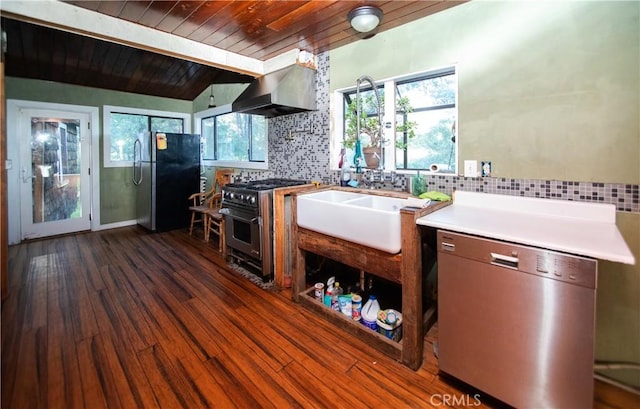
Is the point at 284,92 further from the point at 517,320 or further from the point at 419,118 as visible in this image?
the point at 517,320

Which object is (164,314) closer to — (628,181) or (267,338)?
(267,338)

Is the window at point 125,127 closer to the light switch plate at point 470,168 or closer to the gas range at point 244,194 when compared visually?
the gas range at point 244,194

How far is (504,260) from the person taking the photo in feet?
4.05

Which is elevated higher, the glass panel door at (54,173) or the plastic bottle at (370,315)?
the glass panel door at (54,173)

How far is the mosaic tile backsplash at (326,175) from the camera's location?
5.02ft

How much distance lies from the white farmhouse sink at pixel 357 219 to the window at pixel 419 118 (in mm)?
461

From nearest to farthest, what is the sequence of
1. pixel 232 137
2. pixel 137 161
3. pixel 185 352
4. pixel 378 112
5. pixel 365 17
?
pixel 185 352
pixel 365 17
pixel 378 112
pixel 232 137
pixel 137 161

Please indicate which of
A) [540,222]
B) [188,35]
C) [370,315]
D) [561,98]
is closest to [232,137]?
[188,35]

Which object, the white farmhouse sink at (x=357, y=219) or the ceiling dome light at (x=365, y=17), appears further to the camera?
the ceiling dome light at (x=365, y=17)

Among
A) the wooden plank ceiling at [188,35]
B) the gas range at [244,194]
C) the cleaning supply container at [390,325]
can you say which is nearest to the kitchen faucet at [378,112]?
the wooden plank ceiling at [188,35]

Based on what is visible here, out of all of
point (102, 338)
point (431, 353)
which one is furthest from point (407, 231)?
point (102, 338)

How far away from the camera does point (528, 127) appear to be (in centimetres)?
173

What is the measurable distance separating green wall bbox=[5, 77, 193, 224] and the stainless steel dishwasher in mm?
5395

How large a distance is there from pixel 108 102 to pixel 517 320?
592 cm
